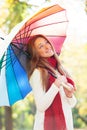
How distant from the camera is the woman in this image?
4.30 meters

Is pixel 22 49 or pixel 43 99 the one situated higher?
pixel 22 49

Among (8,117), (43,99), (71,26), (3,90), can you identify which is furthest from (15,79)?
(8,117)

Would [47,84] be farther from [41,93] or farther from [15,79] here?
[15,79]

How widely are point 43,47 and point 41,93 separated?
428 mm

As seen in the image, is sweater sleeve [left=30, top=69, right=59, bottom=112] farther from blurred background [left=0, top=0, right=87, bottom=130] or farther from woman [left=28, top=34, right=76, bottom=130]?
blurred background [left=0, top=0, right=87, bottom=130]

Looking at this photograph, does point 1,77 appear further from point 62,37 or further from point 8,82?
point 62,37

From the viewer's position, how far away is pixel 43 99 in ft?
13.9

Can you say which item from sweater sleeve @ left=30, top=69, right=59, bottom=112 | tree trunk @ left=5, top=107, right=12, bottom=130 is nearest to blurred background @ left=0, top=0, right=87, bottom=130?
tree trunk @ left=5, top=107, right=12, bottom=130

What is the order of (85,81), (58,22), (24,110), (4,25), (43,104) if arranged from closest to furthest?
(43,104) < (58,22) < (4,25) < (85,81) < (24,110)

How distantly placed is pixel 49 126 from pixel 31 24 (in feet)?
3.14

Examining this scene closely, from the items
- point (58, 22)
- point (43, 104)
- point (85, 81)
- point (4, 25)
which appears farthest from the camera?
point (85, 81)

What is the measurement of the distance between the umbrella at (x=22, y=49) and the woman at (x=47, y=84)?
0.09 m

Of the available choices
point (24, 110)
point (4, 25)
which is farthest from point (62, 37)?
point (24, 110)

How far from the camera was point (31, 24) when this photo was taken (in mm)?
4414
